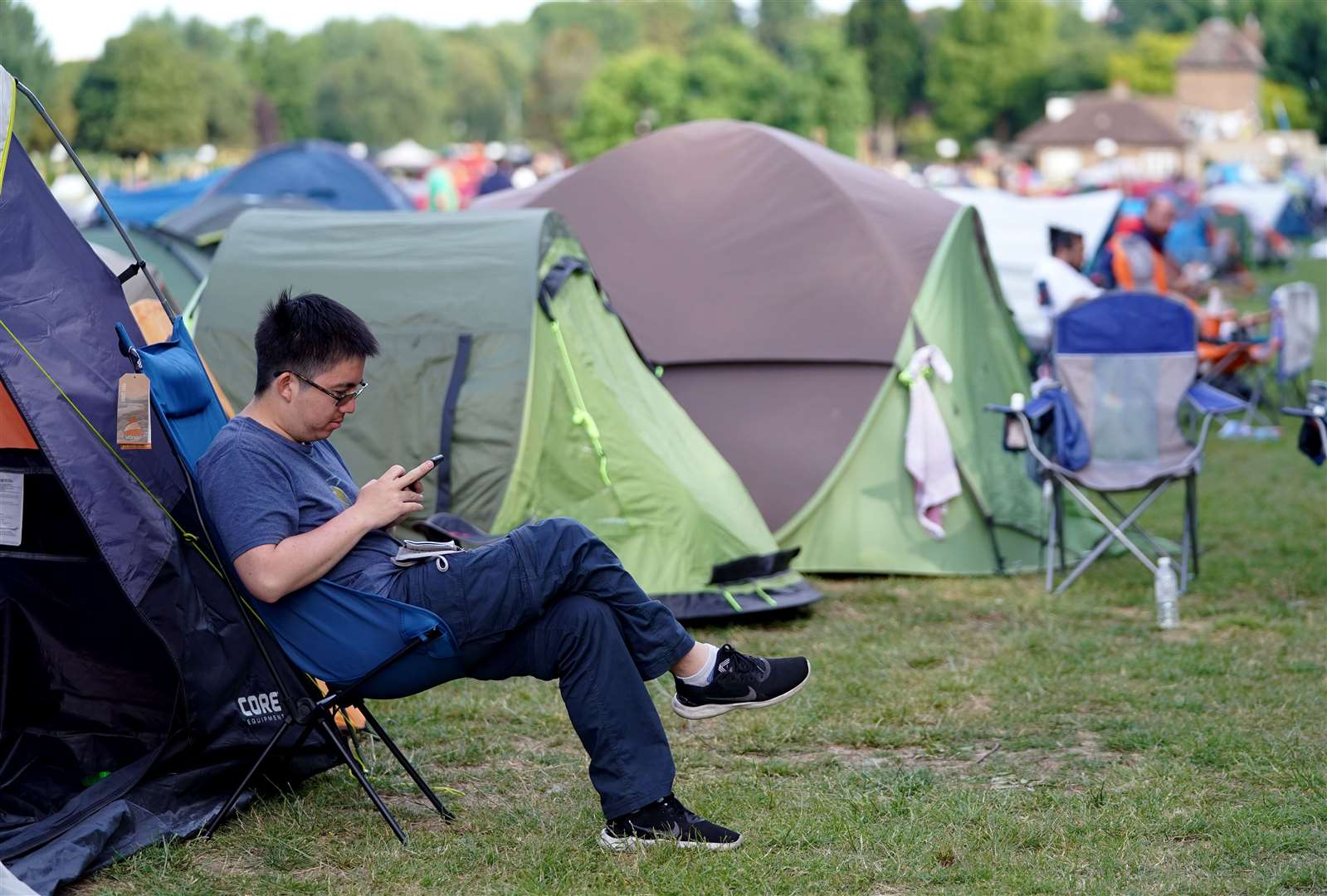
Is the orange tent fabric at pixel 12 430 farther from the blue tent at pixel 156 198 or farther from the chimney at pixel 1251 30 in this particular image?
the chimney at pixel 1251 30

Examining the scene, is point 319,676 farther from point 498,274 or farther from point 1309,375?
point 1309,375

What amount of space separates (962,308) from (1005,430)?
35.5 inches

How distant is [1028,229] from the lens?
1232 centimetres

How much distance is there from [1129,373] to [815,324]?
4.36 feet

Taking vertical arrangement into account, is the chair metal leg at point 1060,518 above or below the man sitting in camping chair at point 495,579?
below

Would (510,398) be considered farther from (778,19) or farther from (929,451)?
(778,19)

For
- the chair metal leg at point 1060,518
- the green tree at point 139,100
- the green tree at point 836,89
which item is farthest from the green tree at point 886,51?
the chair metal leg at point 1060,518

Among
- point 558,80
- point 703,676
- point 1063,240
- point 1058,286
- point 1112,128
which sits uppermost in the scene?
point 703,676

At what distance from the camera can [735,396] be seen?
692 cm

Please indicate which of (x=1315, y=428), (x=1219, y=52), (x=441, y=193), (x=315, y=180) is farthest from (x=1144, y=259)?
(x=1219, y=52)

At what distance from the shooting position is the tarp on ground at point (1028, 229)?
445 inches

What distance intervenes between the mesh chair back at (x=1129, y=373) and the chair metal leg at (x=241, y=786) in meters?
3.85

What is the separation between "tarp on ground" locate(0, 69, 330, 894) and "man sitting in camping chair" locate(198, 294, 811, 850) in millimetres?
240

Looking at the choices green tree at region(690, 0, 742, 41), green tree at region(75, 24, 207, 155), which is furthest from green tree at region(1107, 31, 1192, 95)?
green tree at region(75, 24, 207, 155)
